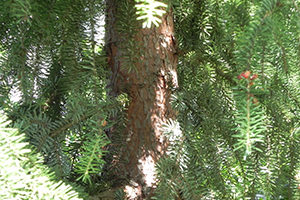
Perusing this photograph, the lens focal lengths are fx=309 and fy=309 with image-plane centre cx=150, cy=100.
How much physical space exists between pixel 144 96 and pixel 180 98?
0.13m

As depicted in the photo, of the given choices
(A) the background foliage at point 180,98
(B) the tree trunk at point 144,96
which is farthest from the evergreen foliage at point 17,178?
(B) the tree trunk at point 144,96

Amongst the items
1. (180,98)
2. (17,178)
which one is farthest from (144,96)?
(17,178)

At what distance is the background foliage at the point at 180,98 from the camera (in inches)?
24.4

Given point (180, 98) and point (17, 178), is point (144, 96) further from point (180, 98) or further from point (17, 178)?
point (17, 178)

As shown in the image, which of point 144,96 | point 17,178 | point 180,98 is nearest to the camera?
point 17,178

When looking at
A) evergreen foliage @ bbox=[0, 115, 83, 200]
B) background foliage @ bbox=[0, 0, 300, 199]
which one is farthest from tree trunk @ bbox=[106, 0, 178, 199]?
evergreen foliage @ bbox=[0, 115, 83, 200]

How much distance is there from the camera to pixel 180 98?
741mm

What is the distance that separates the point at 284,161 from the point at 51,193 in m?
0.60

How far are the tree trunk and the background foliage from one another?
0.05 meters

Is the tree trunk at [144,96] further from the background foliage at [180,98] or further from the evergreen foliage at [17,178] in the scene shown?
the evergreen foliage at [17,178]

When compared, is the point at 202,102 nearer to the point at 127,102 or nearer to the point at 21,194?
the point at 127,102

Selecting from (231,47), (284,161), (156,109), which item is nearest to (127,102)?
(156,109)

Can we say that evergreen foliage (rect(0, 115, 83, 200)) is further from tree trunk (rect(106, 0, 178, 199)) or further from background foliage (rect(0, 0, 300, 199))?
tree trunk (rect(106, 0, 178, 199))

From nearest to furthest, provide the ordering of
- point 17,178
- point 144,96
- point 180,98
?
point 17,178
point 180,98
point 144,96
